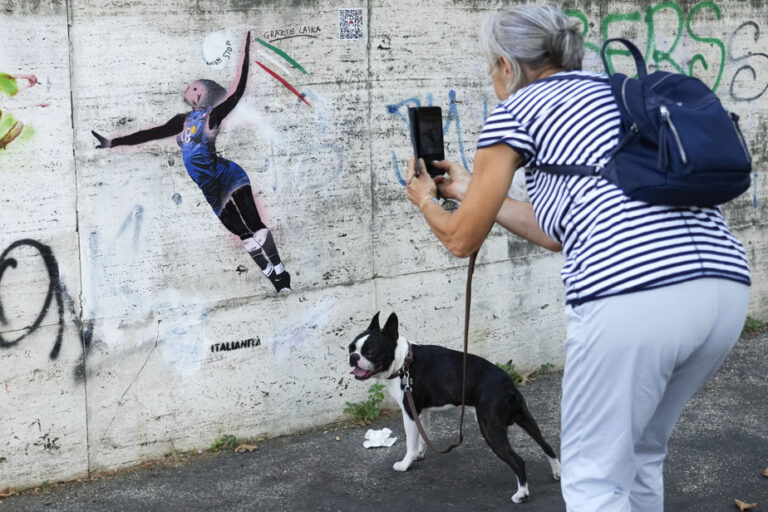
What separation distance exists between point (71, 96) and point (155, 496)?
2026 millimetres

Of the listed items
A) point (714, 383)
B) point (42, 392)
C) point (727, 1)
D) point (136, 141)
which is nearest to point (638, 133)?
point (136, 141)

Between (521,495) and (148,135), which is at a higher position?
(148,135)

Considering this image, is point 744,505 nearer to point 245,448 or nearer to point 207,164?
point 245,448

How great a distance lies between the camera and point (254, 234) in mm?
5344

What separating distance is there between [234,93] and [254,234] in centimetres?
78

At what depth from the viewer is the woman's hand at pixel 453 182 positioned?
10.6 feet

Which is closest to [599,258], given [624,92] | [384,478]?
[624,92]

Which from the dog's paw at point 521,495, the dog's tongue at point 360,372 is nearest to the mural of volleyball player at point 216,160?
the dog's tongue at point 360,372

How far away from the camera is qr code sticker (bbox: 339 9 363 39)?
5.47 m

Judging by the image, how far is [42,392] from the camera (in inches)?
190

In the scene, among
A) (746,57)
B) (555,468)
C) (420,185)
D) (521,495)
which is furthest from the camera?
(746,57)

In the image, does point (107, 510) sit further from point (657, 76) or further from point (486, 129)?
point (657, 76)

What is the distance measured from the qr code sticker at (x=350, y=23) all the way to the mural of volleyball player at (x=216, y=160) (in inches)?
22.7

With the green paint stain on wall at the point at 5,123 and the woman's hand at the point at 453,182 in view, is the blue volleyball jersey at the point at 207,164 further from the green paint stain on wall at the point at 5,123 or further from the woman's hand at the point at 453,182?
the woman's hand at the point at 453,182
